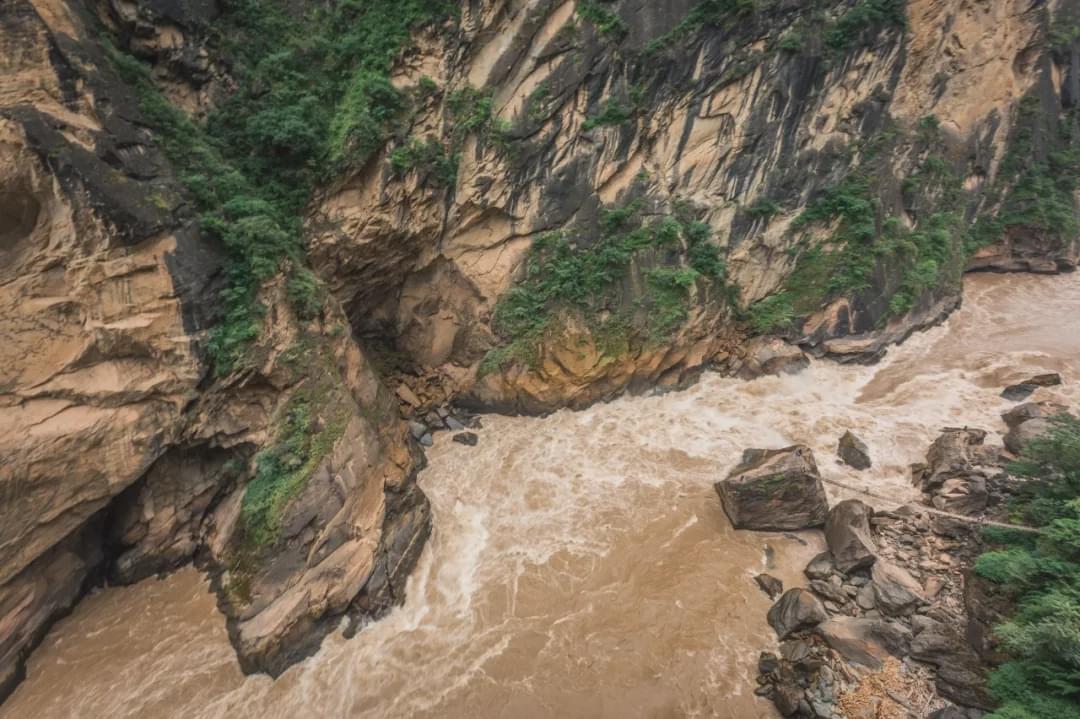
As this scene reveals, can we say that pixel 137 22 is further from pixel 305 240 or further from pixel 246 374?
pixel 246 374

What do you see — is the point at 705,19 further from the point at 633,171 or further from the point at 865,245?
the point at 865,245

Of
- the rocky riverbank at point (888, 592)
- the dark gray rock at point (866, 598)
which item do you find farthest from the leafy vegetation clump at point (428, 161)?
the dark gray rock at point (866, 598)

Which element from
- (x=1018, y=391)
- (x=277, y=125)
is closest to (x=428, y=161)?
(x=277, y=125)

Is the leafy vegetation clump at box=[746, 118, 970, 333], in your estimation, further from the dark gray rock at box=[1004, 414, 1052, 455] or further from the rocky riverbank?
the rocky riverbank

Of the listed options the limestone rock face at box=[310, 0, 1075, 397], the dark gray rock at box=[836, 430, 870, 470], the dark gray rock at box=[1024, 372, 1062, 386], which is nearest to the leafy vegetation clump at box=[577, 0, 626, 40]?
the limestone rock face at box=[310, 0, 1075, 397]

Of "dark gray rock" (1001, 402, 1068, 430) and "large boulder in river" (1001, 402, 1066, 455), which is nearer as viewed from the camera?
"large boulder in river" (1001, 402, 1066, 455)

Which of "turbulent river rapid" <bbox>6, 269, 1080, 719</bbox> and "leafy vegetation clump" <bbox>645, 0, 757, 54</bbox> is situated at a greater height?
"leafy vegetation clump" <bbox>645, 0, 757, 54</bbox>
